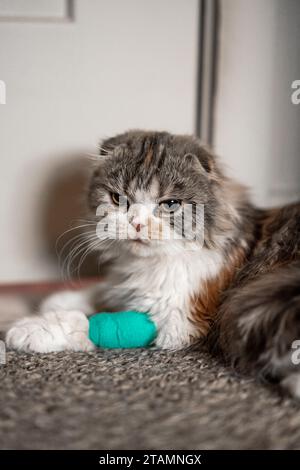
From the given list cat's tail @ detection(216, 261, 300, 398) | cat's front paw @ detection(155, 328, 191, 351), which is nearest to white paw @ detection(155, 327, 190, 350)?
cat's front paw @ detection(155, 328, 191, 351)

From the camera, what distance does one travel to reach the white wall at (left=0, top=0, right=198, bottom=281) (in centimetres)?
165

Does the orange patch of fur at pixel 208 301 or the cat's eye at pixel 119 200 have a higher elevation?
the cat's eye at pixel 119 200

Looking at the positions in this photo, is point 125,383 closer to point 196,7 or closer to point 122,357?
point 122,357

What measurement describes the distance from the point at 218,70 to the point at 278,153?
41 cm

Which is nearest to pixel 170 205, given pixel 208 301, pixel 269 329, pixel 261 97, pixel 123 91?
pixel 208 301

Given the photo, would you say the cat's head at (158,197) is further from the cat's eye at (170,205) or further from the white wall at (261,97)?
the white wall at (261,97)

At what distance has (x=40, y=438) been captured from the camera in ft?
2.67

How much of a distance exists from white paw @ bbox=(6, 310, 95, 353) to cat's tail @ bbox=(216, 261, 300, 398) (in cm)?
40

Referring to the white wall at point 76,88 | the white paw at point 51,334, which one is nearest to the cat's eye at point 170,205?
the white paw at point 51,334

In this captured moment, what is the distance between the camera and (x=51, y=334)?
1204 mm

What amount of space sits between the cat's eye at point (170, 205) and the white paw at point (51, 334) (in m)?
0.39

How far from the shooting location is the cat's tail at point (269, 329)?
937 mm

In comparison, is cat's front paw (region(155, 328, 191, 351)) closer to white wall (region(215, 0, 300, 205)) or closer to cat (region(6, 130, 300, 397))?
cat (region(6, 130, 300, 397))

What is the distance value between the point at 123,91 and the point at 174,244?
77cm
